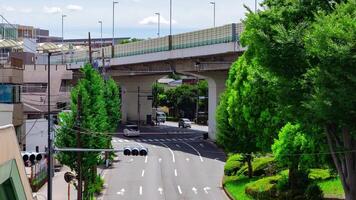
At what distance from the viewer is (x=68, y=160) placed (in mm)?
34188

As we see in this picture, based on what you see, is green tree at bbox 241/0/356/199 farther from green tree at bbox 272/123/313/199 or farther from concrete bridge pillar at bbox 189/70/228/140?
concrete bridge pillar at bbox 189/70/228/140

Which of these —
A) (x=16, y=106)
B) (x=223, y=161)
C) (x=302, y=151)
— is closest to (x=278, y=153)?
(x=302, y=151)

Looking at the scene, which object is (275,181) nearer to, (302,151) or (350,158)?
(302,151)

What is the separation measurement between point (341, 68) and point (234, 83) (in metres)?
21.9

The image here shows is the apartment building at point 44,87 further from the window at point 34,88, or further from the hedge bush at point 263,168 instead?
the hedge bush at point 263,168

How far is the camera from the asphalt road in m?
39.8

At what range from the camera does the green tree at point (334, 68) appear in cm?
1750

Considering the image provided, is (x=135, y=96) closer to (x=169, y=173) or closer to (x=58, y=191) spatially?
(x=169, y=173)

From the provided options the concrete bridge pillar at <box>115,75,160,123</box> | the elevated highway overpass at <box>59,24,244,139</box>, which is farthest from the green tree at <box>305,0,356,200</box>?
the concrete bridge pillar at <box>115,75,160,123</box>

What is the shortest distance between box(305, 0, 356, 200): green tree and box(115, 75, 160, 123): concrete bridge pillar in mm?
75911

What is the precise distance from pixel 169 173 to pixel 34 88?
104ft

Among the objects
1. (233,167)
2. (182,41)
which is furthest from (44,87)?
(233,167)

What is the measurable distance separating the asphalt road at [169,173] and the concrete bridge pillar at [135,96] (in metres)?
25.3

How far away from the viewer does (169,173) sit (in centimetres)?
4853
